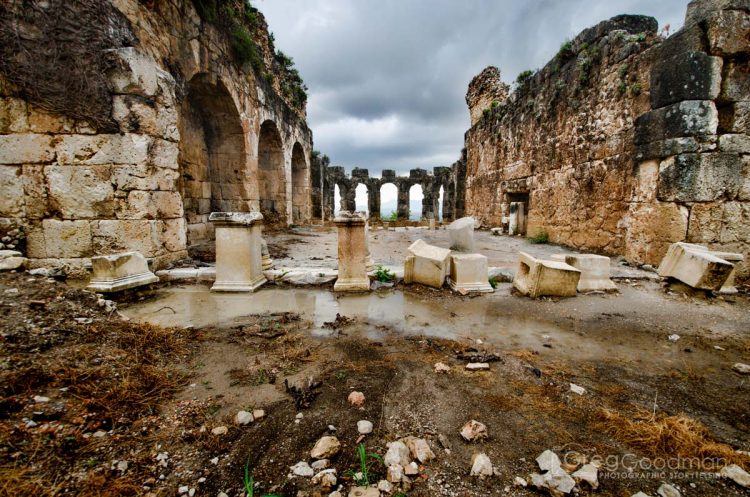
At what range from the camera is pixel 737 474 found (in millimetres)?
1300

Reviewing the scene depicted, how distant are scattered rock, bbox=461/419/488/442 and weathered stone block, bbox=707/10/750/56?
19.1 feet

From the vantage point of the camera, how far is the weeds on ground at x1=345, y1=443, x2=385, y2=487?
131cm

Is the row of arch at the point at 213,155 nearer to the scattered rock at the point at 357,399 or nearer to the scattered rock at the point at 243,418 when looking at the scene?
the scattered rock at the point at 243,418

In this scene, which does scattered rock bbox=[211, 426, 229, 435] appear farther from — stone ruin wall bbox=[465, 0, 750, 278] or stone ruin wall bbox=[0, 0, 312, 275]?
stone ruin wall bbox=[465, 0, 750, 278]

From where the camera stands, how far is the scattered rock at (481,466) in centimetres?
134

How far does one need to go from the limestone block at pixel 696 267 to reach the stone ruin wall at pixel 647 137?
62 cm

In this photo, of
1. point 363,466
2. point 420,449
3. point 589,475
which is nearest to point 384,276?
point 420,449

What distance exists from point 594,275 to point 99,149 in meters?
6.58

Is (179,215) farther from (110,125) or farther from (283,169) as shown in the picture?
(283,169)

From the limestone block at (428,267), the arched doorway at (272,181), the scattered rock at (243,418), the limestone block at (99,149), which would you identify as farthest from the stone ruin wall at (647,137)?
the arched doorway at (272,181)

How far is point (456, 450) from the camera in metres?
1.48

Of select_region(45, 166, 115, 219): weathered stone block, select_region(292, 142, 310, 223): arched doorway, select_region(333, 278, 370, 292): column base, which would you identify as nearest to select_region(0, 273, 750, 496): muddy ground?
select_region(333, 278, 370, 292): column base

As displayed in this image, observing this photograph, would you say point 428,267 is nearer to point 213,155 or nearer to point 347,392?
point 347,392

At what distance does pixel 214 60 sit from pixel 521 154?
791 centimetres
